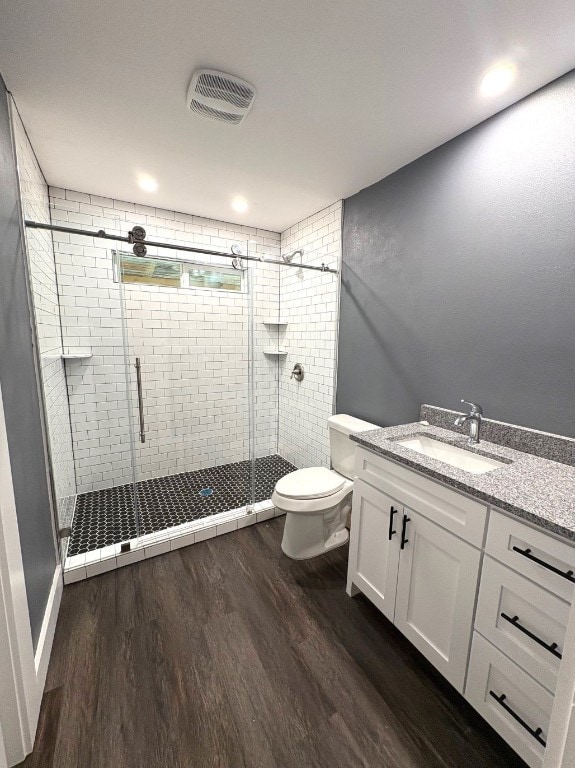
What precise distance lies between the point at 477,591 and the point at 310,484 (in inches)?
40.3

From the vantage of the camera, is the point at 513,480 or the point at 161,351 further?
the point at 161,351

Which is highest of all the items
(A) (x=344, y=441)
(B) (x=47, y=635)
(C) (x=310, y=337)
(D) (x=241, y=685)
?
(C) (x=310, y=337)

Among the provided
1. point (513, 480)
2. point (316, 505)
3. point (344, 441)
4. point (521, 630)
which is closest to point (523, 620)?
point (521, 630)

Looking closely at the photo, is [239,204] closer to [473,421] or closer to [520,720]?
[473,421]

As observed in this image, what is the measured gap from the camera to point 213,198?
8.14ft

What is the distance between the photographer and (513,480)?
3.81ft

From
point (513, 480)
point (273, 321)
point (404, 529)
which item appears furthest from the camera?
point (273, 321)

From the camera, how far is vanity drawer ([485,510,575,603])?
2.92ft

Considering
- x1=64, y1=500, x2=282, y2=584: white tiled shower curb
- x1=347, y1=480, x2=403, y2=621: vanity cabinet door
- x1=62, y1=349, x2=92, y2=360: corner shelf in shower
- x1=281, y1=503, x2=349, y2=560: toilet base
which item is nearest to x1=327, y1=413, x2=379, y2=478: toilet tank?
x1=281, y1=503, x2=349, y2=560: toilet base

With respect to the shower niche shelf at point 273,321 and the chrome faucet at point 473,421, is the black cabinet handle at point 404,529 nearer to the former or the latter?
the chrome faucet at point 473,421

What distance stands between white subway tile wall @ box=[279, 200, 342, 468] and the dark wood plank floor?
53.5 inches

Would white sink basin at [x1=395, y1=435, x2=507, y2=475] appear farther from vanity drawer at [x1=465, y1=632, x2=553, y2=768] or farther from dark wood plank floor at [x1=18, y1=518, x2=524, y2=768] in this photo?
dark wood plank floor at [x1=18, y1=518, x2=524, y2=768]

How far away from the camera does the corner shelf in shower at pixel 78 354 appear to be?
93.5 inches

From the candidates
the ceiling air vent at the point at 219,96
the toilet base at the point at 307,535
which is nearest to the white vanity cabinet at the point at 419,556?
the toilet base at the point at 307,535
